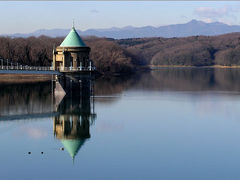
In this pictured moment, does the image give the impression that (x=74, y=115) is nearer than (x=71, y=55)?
Yes

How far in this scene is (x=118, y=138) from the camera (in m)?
40.2

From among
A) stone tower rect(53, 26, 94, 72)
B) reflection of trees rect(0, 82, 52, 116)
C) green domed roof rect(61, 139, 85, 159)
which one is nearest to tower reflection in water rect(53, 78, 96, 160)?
green domed roof rect(61, 139, 85, 159)

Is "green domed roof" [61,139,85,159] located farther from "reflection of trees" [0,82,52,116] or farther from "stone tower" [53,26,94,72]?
"stone tower" [53,26,94,72]

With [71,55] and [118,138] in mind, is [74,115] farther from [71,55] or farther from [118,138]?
[71,55]

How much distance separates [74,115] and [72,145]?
15.2 metres

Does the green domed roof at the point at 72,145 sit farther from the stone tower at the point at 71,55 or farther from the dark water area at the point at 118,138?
the stone tower at the point at 71,55

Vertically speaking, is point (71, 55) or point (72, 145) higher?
point (71, 55)

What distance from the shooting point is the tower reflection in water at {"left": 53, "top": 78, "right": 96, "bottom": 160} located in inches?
1567

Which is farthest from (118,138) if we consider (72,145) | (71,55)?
(71,55)

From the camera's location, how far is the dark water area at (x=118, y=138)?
101ft

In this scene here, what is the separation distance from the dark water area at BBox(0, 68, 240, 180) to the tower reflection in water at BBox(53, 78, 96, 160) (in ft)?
0.26

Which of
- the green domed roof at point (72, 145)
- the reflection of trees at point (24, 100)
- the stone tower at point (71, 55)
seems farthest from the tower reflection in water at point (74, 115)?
the stone tower at point (71, 55)

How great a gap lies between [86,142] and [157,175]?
33.9 feet

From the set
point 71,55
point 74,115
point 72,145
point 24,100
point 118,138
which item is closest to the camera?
point 72,145
